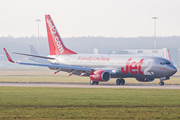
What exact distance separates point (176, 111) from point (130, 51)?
14740 cm

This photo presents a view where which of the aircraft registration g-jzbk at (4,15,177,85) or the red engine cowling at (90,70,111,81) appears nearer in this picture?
the aircraft registration g-jzbk at (4,15,177,85)

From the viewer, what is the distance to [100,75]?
5147 cm

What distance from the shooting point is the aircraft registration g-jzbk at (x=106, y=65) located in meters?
50.1

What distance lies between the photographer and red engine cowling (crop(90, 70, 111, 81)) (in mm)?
51531

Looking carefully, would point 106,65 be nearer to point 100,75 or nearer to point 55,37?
point 100,75

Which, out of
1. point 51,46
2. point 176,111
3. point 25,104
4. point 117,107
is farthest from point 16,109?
point 51,46

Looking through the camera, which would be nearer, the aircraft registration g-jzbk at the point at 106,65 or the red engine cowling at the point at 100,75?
the aircraft registration g-jzbk at the point at 106,65

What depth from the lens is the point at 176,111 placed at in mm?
23562

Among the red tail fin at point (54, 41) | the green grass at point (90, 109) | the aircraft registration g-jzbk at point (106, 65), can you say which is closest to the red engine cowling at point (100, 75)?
the aircraft registration g-jzbk at point (106, 65)

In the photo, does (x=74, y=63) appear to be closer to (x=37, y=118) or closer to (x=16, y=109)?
(x=16, y=109)

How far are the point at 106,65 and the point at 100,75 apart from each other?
3.85 meters

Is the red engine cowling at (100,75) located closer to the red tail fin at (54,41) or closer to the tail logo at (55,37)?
the red tail fin at (54,41)
